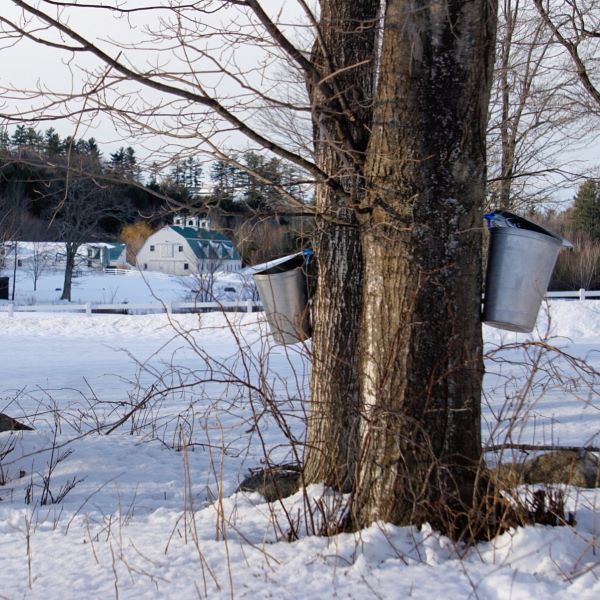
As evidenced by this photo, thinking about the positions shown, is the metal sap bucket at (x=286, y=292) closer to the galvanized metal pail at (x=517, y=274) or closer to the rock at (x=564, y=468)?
the galvanized metal pail at (x=517, y=274)

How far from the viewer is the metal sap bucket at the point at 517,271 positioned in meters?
3.91

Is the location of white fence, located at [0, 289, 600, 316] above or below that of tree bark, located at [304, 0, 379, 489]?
below

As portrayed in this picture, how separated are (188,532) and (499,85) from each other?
10228mm

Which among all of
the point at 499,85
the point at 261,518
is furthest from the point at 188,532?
the point at 499,85

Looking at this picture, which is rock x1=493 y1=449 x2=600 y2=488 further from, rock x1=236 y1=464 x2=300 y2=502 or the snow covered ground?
the snow covered ground

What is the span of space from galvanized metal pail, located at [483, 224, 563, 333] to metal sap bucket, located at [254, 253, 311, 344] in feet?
3.88

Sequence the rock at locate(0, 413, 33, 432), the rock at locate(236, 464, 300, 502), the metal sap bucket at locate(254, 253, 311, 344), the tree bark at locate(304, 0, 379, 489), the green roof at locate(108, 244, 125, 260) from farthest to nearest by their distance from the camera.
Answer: the green roof at locate(108, 244, 125, 260), the rock at locate(0, 413, 33, 432), the metal sap bucket at locate(254, 253, 311, 344), the rock at locate(236, 464, 300, 502), the tree bark at locate(304, 0, 379, 489)

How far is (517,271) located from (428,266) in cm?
70

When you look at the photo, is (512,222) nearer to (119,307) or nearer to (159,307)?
(119,307)

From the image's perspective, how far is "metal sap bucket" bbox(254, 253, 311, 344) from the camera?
461 centimetres

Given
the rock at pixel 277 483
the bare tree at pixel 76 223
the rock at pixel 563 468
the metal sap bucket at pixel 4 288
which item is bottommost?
the metal sap bucket at pixel 4 288

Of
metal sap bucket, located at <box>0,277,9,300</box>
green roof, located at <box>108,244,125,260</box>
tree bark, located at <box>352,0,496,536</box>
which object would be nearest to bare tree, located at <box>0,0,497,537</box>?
tree bark, located at <box>352,0,496,536</box>

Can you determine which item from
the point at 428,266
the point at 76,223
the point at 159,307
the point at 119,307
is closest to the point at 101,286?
the point at 76,223

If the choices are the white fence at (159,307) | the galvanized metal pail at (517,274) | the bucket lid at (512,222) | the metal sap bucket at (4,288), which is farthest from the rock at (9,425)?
the metal sap bucket at (4,288)
